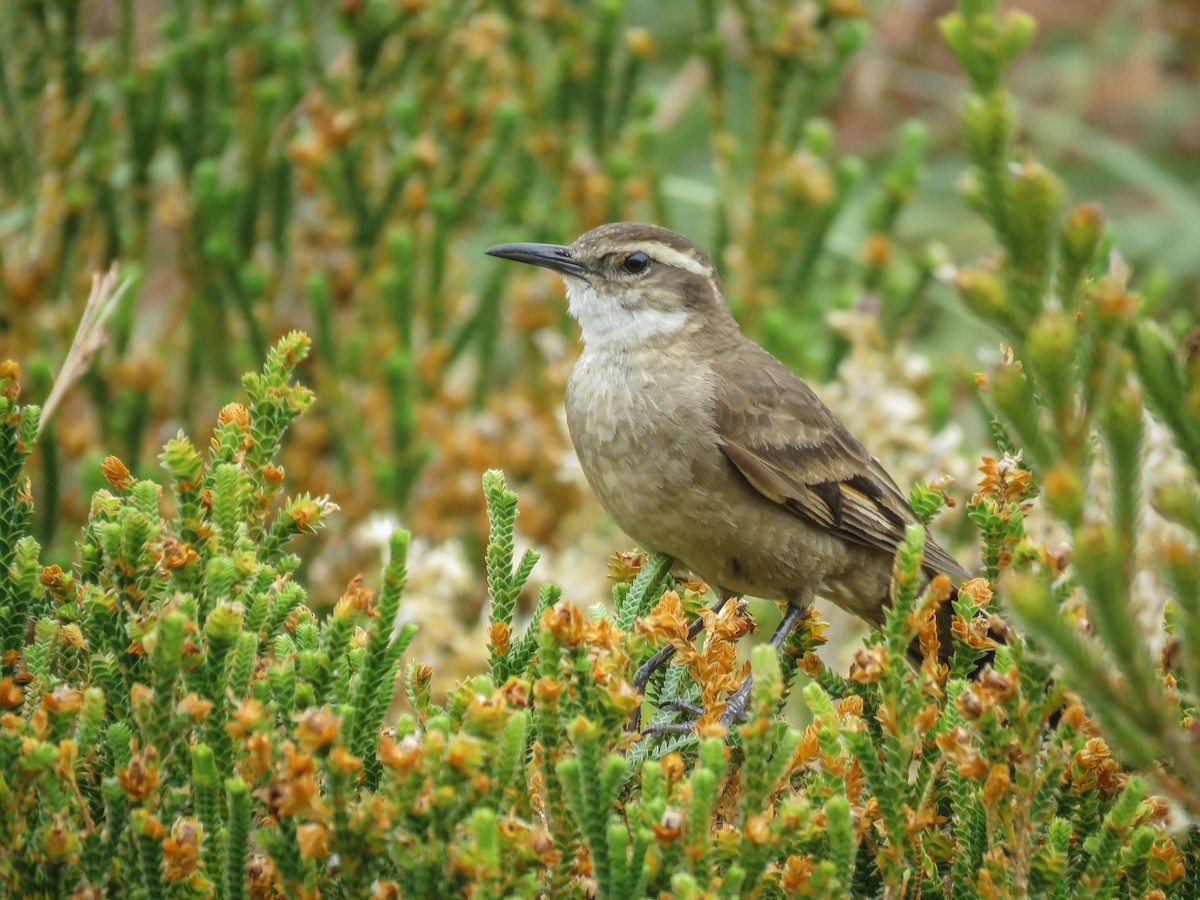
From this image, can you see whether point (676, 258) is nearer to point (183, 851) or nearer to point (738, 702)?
point (738, 702)

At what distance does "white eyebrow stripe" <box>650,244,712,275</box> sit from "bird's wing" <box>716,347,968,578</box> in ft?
1.13

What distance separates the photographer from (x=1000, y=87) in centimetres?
169

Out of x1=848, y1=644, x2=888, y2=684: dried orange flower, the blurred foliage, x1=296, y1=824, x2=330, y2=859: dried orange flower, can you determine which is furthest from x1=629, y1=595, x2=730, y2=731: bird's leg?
the blurred foliage

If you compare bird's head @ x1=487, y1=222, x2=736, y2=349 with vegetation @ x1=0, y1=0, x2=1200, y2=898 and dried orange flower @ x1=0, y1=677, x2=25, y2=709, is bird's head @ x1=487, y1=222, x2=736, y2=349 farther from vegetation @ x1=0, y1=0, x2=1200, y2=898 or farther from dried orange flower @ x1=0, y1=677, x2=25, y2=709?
dried orange flower @ x1=0, y1=677, x2=25, y2=709

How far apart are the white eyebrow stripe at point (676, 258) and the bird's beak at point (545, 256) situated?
0.22 metres

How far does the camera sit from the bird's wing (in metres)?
3.39

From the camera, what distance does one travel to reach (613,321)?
3.75m

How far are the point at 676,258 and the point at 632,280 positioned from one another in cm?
16

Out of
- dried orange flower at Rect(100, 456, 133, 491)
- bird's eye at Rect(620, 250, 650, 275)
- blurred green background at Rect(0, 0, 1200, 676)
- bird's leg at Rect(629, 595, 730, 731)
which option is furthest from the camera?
blurred green background at Rect(0, 0, 1200, 676)

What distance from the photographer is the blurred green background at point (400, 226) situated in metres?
4.66

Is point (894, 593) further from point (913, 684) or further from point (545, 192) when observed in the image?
point (545, 192)

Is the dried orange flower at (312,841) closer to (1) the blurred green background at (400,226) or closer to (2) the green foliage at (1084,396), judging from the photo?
(2) the green foliage at (1084,396)

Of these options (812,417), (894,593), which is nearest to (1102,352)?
(894,593)

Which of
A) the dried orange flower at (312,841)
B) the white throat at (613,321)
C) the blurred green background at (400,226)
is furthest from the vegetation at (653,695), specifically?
the blurred green background at (400,226)
